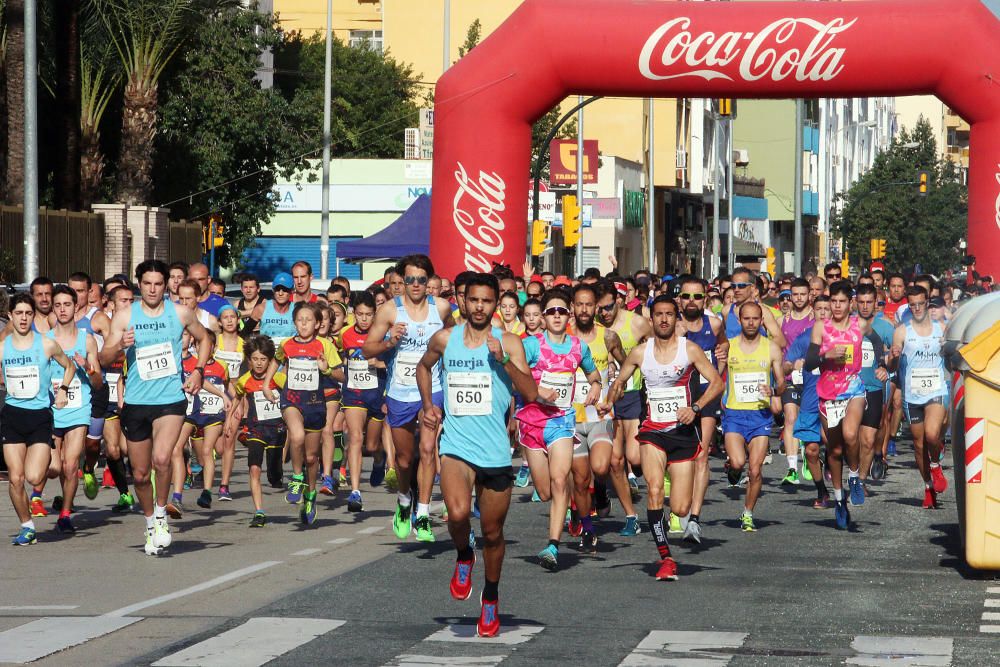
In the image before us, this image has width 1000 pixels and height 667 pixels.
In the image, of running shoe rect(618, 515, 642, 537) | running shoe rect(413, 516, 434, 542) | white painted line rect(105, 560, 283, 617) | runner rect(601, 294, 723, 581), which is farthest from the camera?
running shoe rect(618, 515, 642, 537)

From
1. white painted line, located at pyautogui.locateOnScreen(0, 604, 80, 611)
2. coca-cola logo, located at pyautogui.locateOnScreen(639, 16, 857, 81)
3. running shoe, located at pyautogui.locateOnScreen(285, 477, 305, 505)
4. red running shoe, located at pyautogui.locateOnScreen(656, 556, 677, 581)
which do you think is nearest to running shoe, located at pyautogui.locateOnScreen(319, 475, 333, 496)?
running shoe, located at pyautogui.locateOnScreen(285, 477, 305, 505)

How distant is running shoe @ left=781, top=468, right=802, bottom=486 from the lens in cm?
1664

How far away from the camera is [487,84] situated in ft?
77.8

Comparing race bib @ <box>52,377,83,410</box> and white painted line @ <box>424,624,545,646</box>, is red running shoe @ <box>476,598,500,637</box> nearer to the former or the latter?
white painted line @ <box>424,624,545,646</box>

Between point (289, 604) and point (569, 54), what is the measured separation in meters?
14.7

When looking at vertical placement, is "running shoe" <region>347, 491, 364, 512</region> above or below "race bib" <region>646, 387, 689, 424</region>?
below

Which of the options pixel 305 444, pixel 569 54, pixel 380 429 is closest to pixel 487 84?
pixel 569 54

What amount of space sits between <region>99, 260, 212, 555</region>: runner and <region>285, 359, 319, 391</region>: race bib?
5.73 feet

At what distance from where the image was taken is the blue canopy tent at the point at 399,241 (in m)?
32.8

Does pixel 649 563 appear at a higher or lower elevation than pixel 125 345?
lower

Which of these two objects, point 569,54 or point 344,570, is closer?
point 344,570

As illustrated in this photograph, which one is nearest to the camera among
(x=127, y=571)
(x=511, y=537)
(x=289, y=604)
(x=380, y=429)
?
(x=289, y=604)

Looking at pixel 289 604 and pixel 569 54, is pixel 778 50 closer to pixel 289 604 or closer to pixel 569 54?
pixel 569 54

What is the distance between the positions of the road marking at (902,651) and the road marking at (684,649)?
22.8 inches
